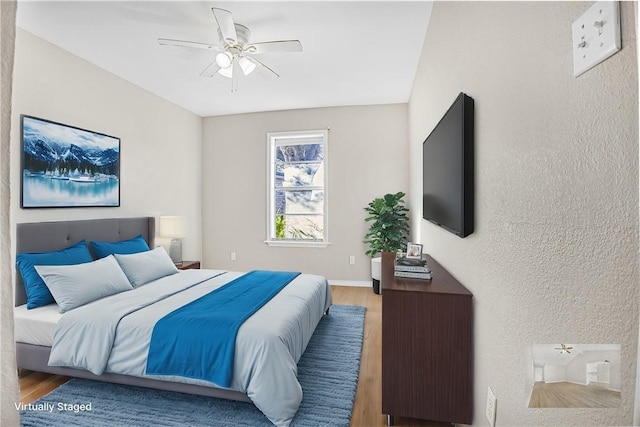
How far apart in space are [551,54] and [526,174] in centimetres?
36

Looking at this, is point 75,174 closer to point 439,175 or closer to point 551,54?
point 439,175

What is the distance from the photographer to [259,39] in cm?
275

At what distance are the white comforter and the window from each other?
2456mm

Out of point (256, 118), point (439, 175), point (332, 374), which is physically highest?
point (256, 118)

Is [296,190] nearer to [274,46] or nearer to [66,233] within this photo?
[274,46]

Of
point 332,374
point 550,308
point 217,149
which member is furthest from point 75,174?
point 550,308

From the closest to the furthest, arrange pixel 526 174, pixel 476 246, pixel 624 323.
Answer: pixel 624 323
pixel 526 174
pixel 476 246

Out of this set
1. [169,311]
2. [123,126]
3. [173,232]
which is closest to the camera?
[169,311]

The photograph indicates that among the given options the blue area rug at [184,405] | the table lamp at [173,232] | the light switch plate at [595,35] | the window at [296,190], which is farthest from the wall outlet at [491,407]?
the table lamp at [173,232]

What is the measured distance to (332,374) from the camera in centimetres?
222

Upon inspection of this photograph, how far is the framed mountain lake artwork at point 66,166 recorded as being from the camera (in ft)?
8.36

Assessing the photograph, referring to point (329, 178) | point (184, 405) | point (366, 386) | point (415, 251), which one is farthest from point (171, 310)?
point (329, 178)

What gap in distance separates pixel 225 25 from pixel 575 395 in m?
2.62

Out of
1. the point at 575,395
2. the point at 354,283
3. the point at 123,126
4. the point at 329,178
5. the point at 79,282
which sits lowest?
the point at 354,283
